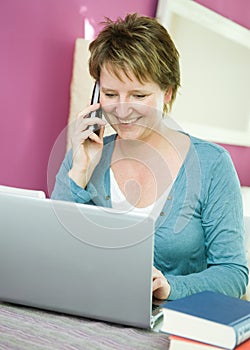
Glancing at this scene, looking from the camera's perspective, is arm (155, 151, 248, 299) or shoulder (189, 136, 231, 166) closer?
arm (155, 151, 248, 299)

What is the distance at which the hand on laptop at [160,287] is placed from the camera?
1.32 meters

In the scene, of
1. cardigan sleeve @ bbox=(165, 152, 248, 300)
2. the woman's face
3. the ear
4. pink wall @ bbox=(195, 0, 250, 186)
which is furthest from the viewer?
pink wall @ bbox=(195, 0, 250, 186)

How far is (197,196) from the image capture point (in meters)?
1.64

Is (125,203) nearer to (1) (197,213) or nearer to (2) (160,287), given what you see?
(1) (197,213)

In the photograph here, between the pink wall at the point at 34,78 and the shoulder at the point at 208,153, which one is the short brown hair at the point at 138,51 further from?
the pink wall at the point at 34,78

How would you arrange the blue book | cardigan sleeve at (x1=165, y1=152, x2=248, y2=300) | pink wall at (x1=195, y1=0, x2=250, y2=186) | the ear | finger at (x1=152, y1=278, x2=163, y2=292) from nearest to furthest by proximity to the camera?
the blue book, finger at (x1=152, y1=278, x2=163, y2=292), cardigan sleeve at (x1=165, y1=152, x2=248, y2=300), the ear, pink wall at (x1=195, y1=0, x2=250, y2=186)

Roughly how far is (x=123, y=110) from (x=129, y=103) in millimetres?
30

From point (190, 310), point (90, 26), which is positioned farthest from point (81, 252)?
point (90, 26)

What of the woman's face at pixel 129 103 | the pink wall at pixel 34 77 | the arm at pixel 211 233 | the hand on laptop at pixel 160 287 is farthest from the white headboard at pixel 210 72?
the hand on laptop at pixel 160 287

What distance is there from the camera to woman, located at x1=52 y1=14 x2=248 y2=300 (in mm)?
1612

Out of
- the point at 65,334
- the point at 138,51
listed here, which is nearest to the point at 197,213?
the point at 138,51

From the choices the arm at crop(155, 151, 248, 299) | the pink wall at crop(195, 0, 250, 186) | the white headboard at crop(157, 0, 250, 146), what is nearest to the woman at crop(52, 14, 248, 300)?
the arm at crop(155, 151, 248, 299)

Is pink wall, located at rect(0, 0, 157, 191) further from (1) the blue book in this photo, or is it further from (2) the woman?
(1) the blue book

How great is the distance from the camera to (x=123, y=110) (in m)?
1.66
